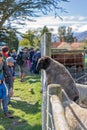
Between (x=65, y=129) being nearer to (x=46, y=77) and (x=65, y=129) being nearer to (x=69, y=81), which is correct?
(x=69, y=81)

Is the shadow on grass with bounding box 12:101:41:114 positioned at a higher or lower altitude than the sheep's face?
lower

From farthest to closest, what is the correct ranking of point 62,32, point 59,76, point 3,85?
point 62,32
point 3,85
point 59,76

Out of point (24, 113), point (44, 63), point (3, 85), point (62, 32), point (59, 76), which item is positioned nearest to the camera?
point (59, 76)

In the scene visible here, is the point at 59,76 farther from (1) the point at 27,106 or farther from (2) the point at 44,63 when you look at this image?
(1) the point at 27,106

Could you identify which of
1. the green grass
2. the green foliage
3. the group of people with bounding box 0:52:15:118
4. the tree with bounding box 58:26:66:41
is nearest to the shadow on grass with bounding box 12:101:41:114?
the green grass

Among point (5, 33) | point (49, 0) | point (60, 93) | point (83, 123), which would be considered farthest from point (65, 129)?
point (5, 33)

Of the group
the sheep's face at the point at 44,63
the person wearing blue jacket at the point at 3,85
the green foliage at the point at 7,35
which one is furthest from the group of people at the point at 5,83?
the green foliage at the point at 7,35

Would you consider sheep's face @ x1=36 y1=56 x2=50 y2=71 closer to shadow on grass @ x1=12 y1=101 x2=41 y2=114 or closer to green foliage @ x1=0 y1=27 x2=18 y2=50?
shadow on grass @ x1=12 y1=101 x2=41 y2=114

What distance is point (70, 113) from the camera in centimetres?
332

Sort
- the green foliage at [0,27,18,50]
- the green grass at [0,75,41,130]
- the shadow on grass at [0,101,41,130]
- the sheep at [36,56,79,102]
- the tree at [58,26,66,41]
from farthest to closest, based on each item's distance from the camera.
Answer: the tree at [58,26,66,41] → the green foliage at [0,27,18,50] → the green grass at [0,75,41,130] → the shadow on grass at [0,101,41,130] → the sheep at [36,56,79,102]

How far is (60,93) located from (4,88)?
239 inches

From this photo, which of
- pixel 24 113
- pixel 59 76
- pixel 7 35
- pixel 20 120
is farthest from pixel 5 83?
pixel 7 35

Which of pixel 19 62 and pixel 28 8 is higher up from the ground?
pixel 28 8

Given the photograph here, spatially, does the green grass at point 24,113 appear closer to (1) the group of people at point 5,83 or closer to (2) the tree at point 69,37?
(1) the group of people at point 5,83
